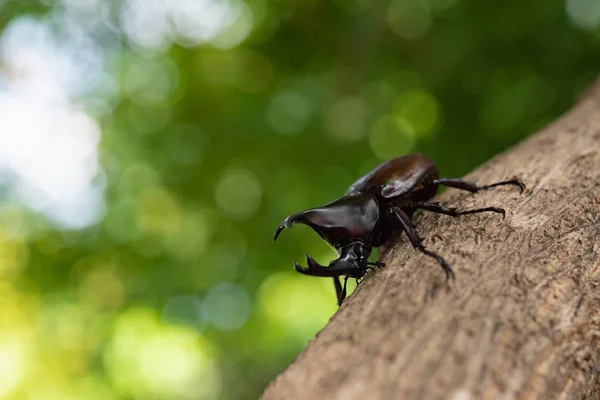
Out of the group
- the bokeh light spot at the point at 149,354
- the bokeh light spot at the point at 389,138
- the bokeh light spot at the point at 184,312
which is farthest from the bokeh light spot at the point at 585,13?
the bokeh light spot at the point at 149,354

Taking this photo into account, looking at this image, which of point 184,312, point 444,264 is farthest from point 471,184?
point 184,312

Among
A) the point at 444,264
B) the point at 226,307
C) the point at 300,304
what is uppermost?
the point at 226,307

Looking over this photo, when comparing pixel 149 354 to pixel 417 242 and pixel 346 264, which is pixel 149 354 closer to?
pixel 346 264

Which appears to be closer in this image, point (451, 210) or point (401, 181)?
point (451, 210)

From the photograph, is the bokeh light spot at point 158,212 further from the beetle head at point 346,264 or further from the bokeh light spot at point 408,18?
the beetle head at point 346,264

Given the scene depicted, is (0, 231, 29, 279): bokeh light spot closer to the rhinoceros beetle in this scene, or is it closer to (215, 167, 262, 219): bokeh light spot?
(215, 167, 262, 219): bokeh light spot
